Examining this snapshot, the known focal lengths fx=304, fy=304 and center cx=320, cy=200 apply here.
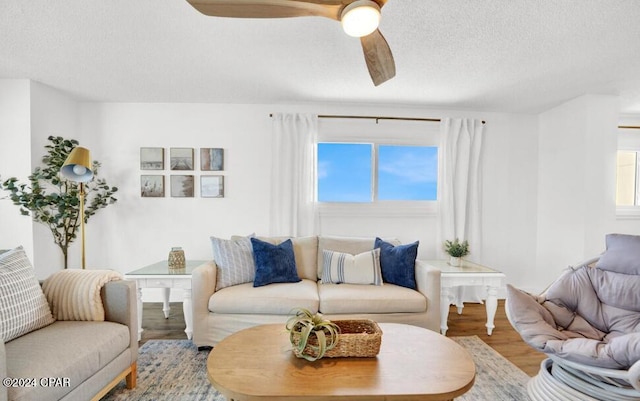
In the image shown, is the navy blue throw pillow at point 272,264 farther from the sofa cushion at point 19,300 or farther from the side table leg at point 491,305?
the side table leg at point 491,305

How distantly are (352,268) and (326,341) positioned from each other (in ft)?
4.51

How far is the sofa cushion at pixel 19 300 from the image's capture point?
156 centimetres

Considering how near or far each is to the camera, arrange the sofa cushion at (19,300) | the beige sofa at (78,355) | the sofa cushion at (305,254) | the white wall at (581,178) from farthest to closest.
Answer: the white wall at (581,178) → the sofa cushion at (305,254) → the sofa cushion at (19,300) → the beige sofa at (78,355)

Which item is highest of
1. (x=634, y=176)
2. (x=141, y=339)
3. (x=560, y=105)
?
(x=560, y=105)

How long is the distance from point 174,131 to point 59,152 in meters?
1.13

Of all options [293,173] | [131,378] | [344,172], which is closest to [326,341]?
[131,378]

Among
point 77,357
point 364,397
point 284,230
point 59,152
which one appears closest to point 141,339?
point 77,357

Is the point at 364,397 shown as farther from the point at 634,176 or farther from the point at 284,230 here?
the point at 634,176

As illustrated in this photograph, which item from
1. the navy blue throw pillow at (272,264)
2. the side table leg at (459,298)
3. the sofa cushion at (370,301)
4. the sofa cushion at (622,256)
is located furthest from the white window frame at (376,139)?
the sofa cushion at (622,256)

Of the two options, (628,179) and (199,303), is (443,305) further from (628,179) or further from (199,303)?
(628,179)

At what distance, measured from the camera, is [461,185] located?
12.4 feet

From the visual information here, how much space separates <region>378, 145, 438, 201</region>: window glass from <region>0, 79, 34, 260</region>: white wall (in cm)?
379

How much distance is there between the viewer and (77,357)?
4.97 ft

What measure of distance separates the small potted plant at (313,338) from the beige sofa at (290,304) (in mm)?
961
